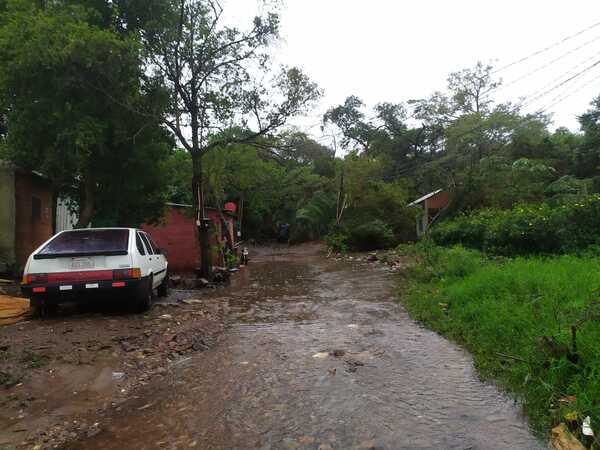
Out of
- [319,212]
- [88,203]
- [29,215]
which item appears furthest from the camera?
[319,212]

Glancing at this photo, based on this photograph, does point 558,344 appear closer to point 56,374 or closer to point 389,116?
point 56,374

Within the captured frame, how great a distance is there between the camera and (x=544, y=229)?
37.9 feet

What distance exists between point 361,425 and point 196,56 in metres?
10.4

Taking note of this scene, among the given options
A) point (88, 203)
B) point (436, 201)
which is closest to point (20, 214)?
point (88, 203)

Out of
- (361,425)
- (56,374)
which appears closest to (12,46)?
(56,374)

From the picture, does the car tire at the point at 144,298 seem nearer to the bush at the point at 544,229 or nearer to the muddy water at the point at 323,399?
the muddy water at the point at 323,399

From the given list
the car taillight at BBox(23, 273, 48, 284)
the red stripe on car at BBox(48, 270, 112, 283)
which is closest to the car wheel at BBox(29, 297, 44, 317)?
the car taillight at BBox(23, 273, 48, 284)

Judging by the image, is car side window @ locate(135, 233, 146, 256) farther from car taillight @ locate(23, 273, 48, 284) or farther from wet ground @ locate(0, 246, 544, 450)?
wet ground @ locate(0, 246, 544, 450)

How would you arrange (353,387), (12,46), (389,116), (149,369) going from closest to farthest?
(353,387), (149,369), (12,46), (389,116)

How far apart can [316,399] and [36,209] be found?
11.8m

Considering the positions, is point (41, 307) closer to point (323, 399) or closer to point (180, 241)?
point (323, 399)

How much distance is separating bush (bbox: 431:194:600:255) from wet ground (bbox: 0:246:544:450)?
21.4 ft

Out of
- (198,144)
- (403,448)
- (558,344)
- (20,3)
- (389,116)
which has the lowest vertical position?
(403,448)

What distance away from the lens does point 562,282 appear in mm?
6363
